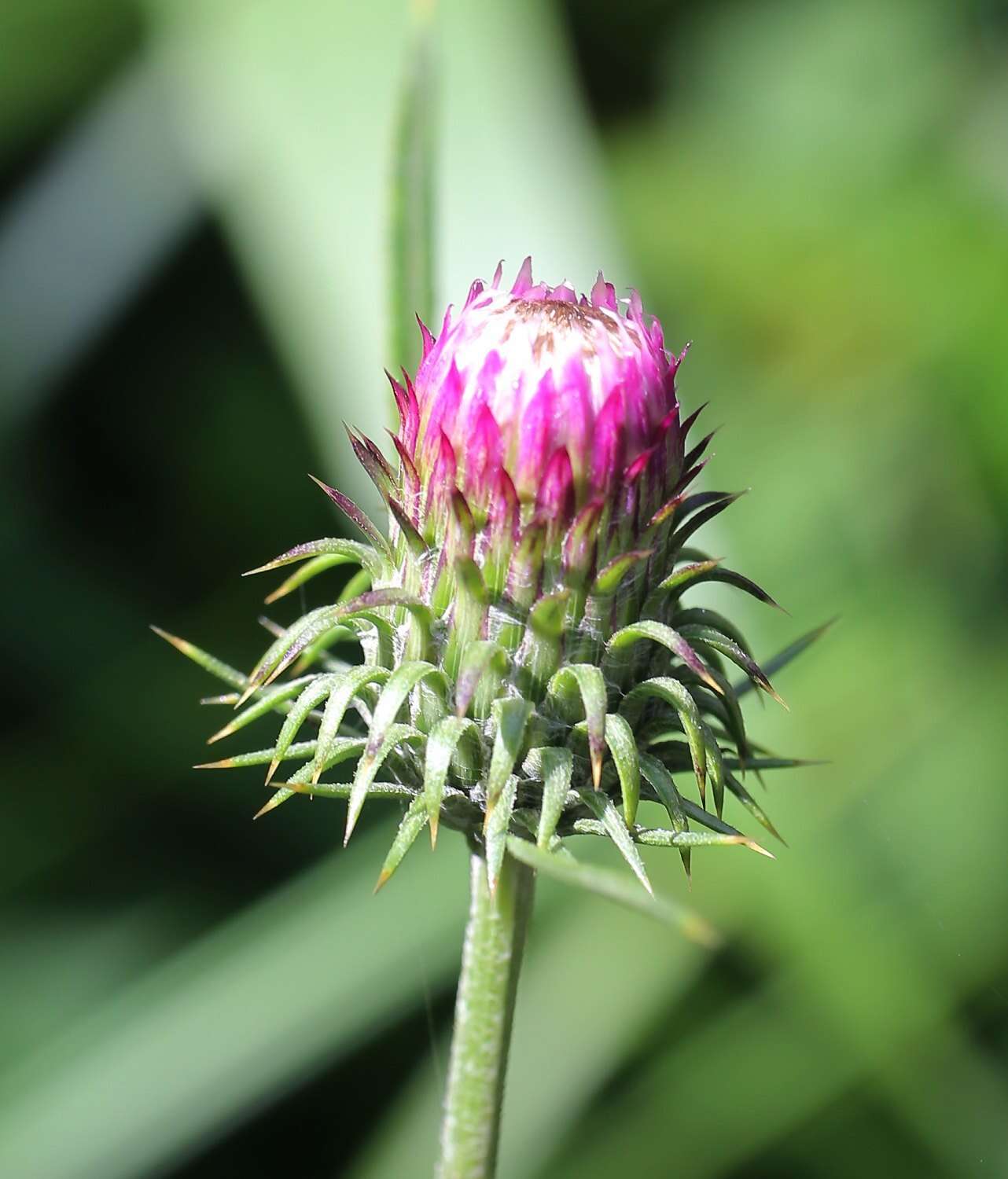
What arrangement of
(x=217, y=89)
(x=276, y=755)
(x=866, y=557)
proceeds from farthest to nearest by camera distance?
(x=217, y=89) → (x=866, y=557) → (x=276, y=755)

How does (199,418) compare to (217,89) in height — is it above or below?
below

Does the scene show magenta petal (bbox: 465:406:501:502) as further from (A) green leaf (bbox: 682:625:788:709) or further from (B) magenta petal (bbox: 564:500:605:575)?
(A) green leaf (bbox: 682:625:788:709)

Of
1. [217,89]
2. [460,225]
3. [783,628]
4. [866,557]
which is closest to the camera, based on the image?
[460,225]

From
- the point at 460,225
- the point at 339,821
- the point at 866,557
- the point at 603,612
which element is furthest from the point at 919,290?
the point at 603,612

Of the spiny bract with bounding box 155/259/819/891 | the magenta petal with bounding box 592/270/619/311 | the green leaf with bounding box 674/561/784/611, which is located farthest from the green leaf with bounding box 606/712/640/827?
the magenta petal with bounding box 592/270/619/311

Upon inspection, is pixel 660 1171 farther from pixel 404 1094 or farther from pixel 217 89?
pixel 217 89

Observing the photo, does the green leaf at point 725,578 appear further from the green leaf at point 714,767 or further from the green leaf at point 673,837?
the green leaf at point 673,837

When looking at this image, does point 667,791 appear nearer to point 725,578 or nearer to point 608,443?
point 725,578
